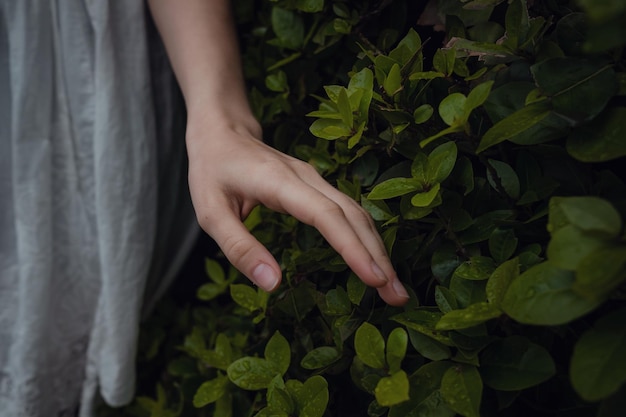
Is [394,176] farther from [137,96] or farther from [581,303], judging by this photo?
[137,96]

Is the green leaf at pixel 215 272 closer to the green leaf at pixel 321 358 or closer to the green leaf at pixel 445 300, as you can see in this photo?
the green leaf at pixel 321 358

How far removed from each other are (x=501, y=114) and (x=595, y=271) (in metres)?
0.21

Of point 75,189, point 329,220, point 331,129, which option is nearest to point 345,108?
point 331,129

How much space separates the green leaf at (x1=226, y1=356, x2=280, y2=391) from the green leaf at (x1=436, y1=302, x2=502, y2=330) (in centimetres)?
25

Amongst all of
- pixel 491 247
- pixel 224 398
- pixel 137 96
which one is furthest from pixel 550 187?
pixel 137 96

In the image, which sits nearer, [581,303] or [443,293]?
[581,303]

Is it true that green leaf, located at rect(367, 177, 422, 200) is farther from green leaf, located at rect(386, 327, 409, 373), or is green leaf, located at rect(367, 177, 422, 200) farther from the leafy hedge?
green leaf, located at rect(386, 327, 409, 373)

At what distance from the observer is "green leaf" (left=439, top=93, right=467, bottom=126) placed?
59cm

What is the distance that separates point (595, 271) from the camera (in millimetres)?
439

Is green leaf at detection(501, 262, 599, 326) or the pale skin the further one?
the pale skin

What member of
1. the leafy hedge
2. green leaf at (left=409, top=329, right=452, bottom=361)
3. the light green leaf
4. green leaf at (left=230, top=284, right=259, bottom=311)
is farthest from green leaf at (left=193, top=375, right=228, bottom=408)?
the light green leaf

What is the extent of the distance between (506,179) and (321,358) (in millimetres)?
304

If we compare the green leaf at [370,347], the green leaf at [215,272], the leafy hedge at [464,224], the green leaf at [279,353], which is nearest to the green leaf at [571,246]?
the leafy hedge at [464,224]

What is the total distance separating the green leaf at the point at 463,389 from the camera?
542 mm
